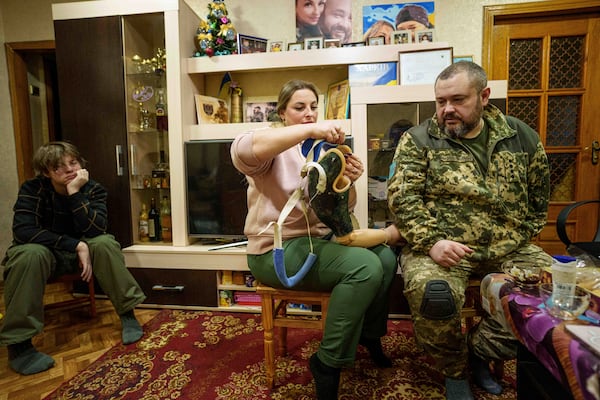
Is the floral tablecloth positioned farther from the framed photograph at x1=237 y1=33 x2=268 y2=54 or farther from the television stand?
the framed photograph at x1=237 y1=33 x2=268 y2=54

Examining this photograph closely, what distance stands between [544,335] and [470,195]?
746 mm

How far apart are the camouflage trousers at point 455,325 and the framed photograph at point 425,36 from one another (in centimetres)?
147

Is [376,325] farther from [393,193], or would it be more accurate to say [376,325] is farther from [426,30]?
[426,30]

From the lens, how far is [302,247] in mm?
1229

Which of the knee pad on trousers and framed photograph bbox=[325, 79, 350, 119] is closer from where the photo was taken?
the knee pad on trousers

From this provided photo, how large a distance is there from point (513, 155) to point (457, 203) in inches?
11.0

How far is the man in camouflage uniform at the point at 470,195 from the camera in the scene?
129 centimetres

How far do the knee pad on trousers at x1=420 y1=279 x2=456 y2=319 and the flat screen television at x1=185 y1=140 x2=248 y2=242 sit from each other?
131cm

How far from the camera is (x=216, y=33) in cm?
226

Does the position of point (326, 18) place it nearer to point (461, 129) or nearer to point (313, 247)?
point (461, 129)

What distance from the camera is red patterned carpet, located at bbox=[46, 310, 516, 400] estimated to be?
1324 mm

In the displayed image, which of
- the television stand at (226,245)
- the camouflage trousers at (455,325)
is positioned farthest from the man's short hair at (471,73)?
the television stand at (226,245)

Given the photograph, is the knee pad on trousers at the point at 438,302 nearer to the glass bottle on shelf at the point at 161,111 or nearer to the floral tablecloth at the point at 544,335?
the floral tablecloth at the point at 544,335

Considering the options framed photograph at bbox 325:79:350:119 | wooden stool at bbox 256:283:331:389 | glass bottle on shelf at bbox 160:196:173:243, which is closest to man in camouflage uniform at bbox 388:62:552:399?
wooden stool at bbox 256:283:331:389
